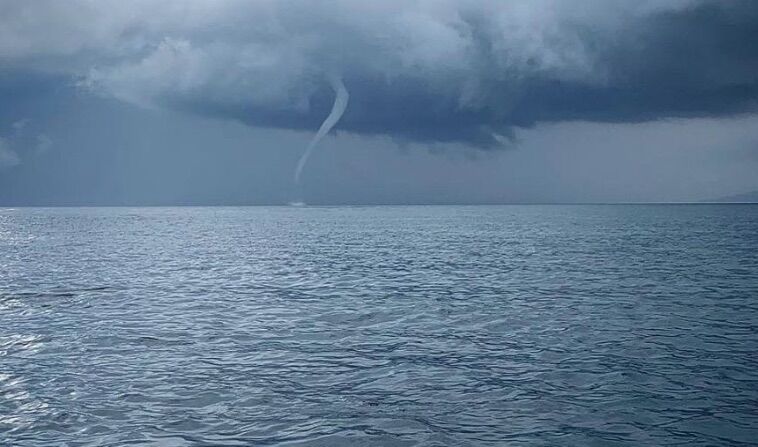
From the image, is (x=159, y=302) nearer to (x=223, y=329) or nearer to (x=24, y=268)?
(x=223, y=329)

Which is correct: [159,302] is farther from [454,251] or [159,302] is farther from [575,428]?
[454,251]

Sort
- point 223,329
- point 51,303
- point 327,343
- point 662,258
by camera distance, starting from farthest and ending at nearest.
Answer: point 662,258 → point 51,303 → point 223,329 → point 327,343

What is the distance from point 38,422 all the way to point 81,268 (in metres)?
50.3

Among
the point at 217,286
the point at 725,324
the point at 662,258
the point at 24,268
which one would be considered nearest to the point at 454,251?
the point at 662,258

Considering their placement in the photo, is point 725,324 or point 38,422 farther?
point 725,324

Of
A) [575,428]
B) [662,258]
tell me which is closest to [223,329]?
[575,428]

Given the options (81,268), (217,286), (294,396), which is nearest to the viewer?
(294,396)

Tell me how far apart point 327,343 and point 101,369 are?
863cm

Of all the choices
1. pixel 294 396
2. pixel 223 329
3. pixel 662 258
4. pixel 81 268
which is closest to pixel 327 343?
pixel 223 329

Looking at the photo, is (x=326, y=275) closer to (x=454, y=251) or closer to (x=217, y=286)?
(x=217, y=286)

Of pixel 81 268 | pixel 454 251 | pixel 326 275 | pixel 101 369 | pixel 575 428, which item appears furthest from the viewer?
pixel 454 251

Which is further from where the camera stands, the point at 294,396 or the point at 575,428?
the point at 294,396

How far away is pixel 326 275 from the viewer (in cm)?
5581

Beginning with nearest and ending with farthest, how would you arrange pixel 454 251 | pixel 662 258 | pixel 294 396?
1. pixel 294 396
2. pixel 662 258
3. pixel 454 251
